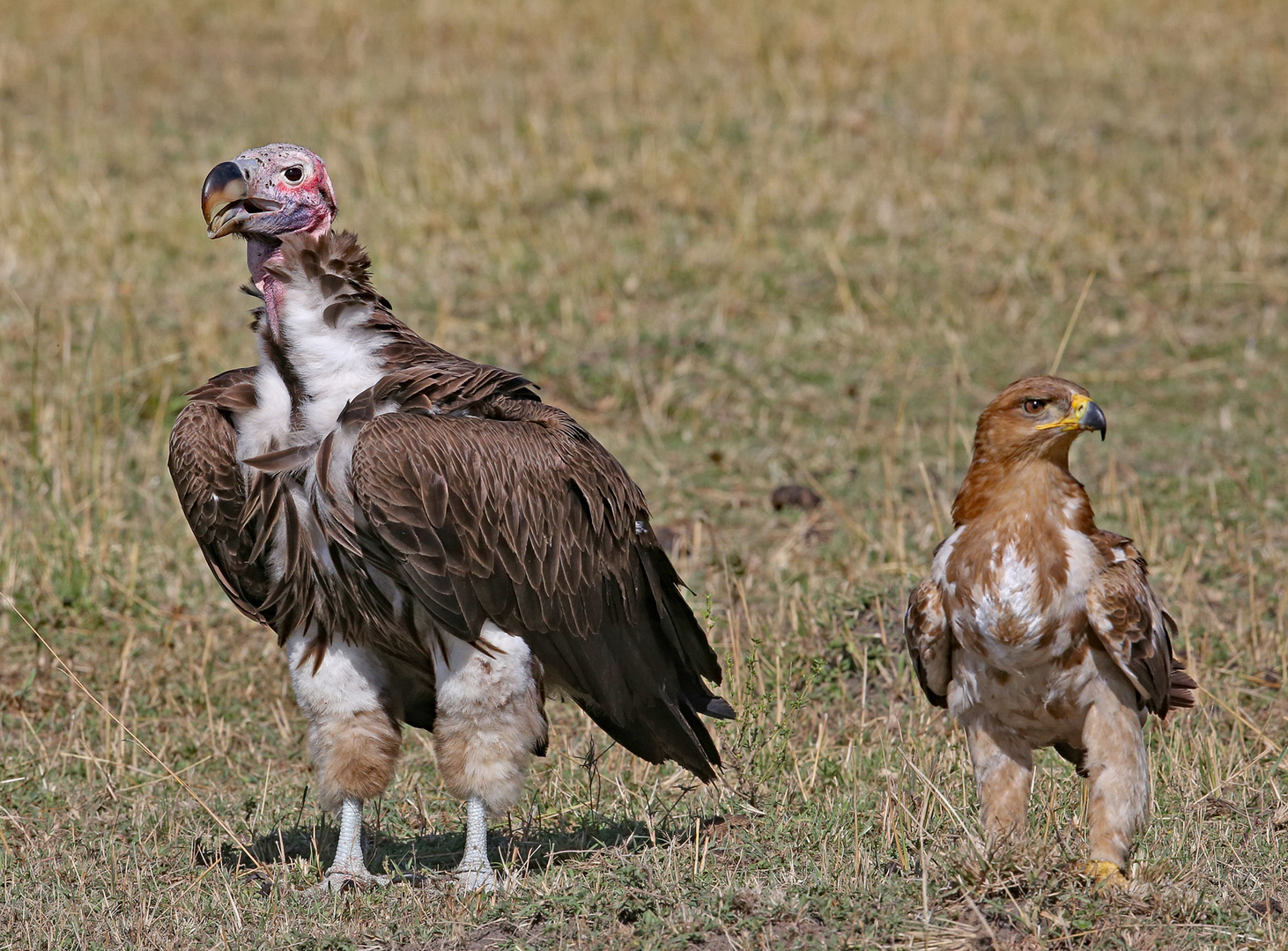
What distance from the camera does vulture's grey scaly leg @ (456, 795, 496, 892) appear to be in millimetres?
4367

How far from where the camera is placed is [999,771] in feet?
14.1

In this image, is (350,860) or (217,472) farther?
(350,860)

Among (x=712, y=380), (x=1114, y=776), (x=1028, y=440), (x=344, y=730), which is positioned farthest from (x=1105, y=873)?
(x=712, y=380)

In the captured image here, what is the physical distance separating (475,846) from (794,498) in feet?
11.6

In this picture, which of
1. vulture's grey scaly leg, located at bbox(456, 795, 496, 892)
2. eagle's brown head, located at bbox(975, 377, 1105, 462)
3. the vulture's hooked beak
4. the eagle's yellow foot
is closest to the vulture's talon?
vulture's grey scaly leg, located at bbox(456, 795, 496, 892)

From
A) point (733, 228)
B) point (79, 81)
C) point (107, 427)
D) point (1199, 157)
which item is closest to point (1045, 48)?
point (1199, 157)

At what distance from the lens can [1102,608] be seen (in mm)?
4035

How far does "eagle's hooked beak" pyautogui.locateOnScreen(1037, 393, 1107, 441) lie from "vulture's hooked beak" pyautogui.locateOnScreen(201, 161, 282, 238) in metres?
2.21

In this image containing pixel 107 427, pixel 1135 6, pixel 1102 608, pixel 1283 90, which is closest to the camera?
pixel 1102 608

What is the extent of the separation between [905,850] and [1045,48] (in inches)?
457

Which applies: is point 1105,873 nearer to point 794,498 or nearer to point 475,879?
point 475,879

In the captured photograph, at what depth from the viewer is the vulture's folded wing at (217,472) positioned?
4.39 meters

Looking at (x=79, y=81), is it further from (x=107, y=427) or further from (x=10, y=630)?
(x=10, y=630)

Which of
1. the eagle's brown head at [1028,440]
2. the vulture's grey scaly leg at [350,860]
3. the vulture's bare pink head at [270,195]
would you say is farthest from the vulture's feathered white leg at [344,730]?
the eagle's brown head at [1028,440]
